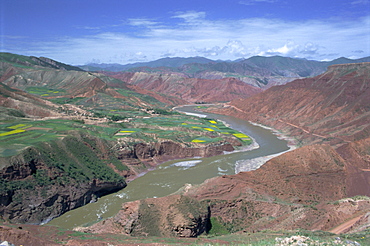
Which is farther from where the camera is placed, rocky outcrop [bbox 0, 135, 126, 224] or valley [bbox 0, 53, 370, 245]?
rocky outcrop [bbox 0, 135, 126, 224]

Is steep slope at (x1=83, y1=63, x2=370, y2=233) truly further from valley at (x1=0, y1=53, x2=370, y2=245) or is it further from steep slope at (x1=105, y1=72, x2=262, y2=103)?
steep slope at (x1=105, y1=72, x2=262, y2=103)

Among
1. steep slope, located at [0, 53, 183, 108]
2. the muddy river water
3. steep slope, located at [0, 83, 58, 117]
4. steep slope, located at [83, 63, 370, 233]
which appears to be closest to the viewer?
steep slope, located at [83, 63, 370, 233]

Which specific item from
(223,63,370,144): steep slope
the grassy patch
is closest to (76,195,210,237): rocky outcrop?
(223,63,370,144): steep slope

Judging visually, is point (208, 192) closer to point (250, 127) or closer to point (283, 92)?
point (250, 127)

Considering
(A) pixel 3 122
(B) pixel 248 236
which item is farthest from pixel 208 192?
(A) pixel 3 122

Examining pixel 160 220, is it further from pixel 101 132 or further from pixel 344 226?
pixel 101 132

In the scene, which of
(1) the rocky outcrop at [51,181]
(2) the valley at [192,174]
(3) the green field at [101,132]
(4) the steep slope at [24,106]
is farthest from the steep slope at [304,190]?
(4) the steep slope at [24,106]

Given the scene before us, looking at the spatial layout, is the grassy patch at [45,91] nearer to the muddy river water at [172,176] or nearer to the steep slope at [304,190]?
the muddy river water at [172,176]
